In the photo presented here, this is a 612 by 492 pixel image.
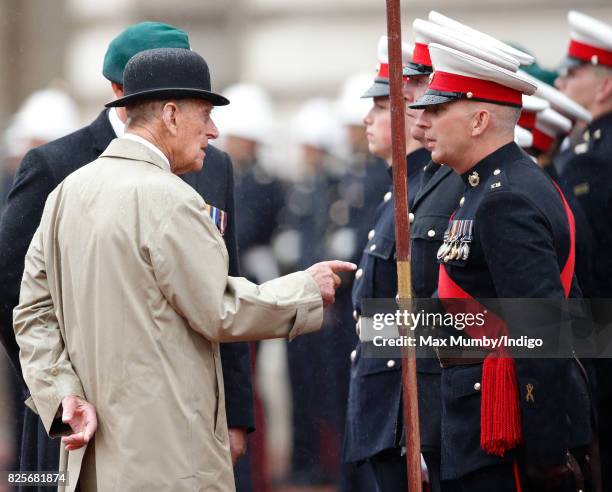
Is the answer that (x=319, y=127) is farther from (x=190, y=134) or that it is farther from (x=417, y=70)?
(x=190, y=134)

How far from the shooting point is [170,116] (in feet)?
14.3

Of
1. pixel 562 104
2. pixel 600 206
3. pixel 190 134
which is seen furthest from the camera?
pixel 562 104

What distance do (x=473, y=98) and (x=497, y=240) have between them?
22.5 inches

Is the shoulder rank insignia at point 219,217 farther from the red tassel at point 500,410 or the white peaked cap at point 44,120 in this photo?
the white peaked cap at point 44,120

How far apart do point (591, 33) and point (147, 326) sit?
3.40 metres

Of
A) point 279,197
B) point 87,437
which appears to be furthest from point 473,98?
point 279,197

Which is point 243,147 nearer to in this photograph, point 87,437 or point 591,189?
point 591,189

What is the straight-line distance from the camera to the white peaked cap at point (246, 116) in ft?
32.0

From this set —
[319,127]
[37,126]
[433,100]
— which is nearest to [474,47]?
[433,100]

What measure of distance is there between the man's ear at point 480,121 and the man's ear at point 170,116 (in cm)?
97

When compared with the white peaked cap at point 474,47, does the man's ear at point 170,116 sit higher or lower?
lower

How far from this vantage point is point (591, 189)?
635cm

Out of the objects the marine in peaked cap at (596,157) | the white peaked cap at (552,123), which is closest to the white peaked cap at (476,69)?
the marine in peaked cap at (596,157)

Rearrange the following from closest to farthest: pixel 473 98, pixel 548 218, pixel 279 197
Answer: pixel 548 218 < pixel 473 98 < pixel 279 197
